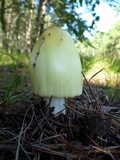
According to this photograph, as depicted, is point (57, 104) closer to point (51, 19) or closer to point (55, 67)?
point (55, 67)

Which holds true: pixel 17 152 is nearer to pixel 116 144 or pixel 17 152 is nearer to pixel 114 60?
pixel 116 144

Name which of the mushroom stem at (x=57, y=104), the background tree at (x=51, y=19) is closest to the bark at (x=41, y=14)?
the background tree at (x=51, y=19)

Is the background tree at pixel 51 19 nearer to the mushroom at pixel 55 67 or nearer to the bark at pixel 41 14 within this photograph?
the bark at pixel 41 14

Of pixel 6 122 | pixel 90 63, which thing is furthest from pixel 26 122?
pixel 90 63

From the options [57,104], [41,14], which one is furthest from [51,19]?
[57,104]

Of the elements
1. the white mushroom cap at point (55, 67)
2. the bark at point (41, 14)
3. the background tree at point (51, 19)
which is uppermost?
the bark at point (41, 14)

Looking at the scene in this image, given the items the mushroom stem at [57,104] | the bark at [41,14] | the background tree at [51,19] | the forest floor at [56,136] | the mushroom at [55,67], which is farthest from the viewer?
the bark at [41,14]

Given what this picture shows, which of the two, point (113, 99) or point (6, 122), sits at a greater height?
point (113, 99)

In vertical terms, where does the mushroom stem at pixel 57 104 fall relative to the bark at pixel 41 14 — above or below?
below
